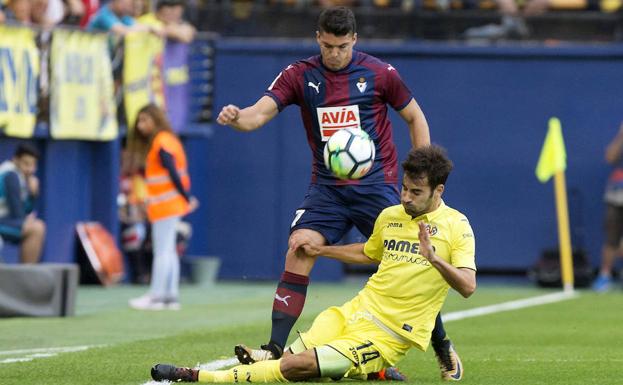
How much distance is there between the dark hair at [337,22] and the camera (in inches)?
342

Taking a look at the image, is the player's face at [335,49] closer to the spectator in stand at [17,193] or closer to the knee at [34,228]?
the spectator in stand at [17,193]

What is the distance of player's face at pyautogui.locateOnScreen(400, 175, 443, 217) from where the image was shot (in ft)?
25.5

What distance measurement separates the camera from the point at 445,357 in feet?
27.9

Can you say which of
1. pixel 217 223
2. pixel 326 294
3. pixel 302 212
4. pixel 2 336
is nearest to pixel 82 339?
pixel 2 336

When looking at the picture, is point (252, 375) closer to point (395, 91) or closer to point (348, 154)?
point (348, 154)

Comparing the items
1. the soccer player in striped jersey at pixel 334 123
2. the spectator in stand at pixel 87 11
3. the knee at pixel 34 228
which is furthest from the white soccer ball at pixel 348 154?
the spectator in stand at pixel 87 11

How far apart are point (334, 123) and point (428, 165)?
1.50 m

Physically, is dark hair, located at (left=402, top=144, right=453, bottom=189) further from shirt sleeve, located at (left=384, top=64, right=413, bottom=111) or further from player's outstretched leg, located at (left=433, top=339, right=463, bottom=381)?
shirt sleeve, located at (left=384, top=64, right=413, bottom=111)

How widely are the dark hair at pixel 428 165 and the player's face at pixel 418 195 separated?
28mm

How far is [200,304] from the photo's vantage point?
16.0 m

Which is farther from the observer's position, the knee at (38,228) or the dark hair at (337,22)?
the knee at (38,228)

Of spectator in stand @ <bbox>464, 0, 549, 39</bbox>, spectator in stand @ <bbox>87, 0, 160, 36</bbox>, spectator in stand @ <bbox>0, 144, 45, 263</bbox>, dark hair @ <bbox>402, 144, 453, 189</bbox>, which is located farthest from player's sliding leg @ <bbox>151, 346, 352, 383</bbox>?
spectator in stand @ <bbox>464, 0, 549, 39</bbox>

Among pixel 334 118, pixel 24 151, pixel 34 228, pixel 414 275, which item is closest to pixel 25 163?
pixel 24 151

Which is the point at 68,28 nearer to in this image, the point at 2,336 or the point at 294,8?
the point at 294,8
